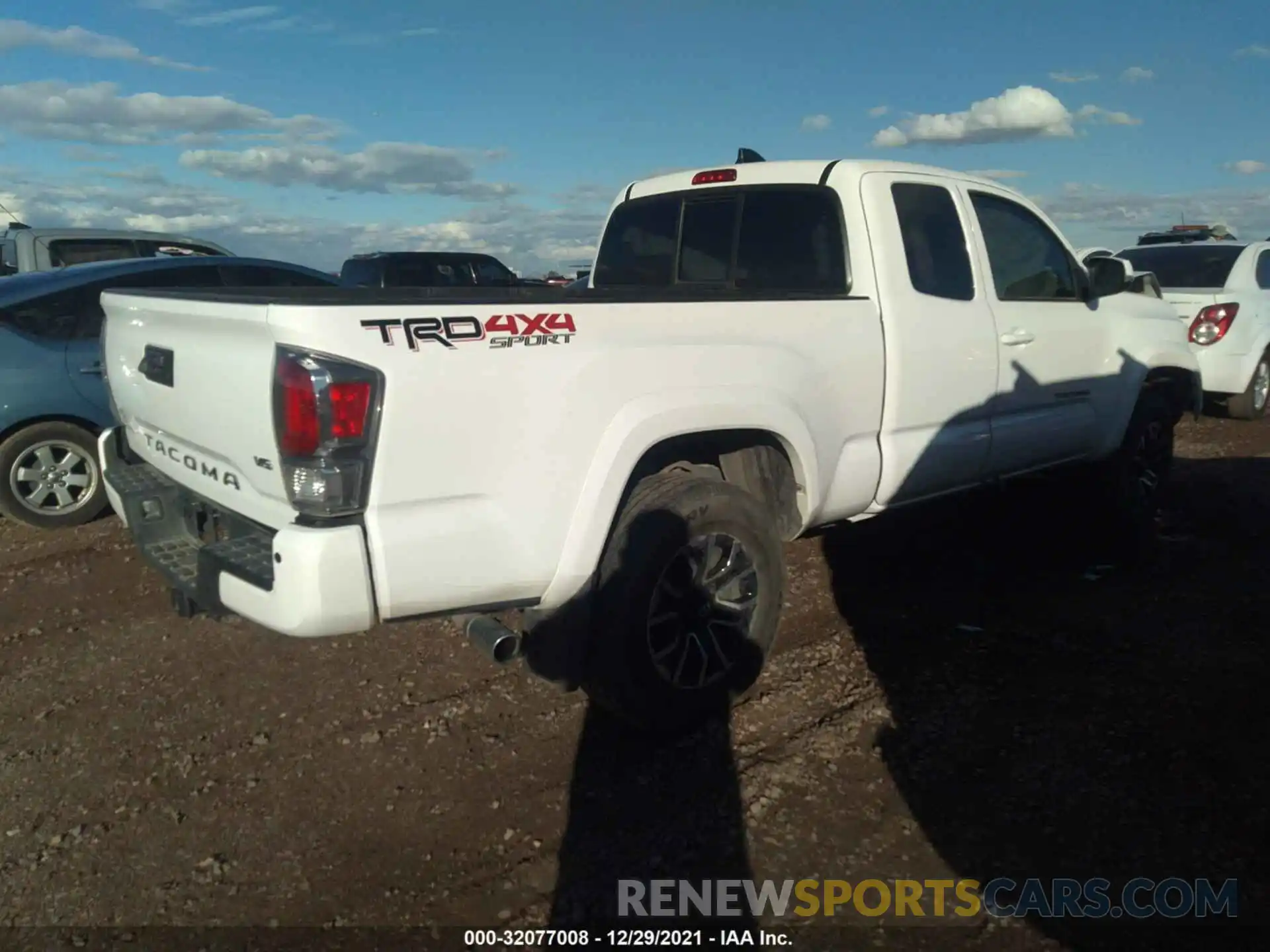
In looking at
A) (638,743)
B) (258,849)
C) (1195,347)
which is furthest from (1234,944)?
(1195,347)

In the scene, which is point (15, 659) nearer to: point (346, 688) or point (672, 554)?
point (346, 688)

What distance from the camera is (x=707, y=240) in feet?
15.8

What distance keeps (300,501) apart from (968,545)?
A: 14.1 ft

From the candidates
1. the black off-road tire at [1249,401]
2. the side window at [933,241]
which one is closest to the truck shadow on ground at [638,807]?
the side window at [933,241]

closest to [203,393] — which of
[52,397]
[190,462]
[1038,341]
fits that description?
[190,462]

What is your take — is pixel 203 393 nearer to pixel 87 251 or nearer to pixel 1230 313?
pixel 1230 313

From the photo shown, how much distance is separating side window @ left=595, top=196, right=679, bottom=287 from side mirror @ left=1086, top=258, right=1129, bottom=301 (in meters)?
2.22

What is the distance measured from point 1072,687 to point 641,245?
2892 mm

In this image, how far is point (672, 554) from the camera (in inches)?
132

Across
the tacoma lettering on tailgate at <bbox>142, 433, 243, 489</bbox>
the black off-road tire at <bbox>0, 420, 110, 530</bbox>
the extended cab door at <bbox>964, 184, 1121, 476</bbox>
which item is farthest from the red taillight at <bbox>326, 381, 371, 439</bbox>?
the black off-road tire at <bbox>0, 420, 110, 530</bbox>

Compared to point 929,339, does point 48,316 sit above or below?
below

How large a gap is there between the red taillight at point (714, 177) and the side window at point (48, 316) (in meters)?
3.88

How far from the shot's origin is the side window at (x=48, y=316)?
5855 mm

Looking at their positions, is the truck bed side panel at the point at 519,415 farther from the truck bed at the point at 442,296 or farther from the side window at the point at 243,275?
the side window at the point at 243,275
